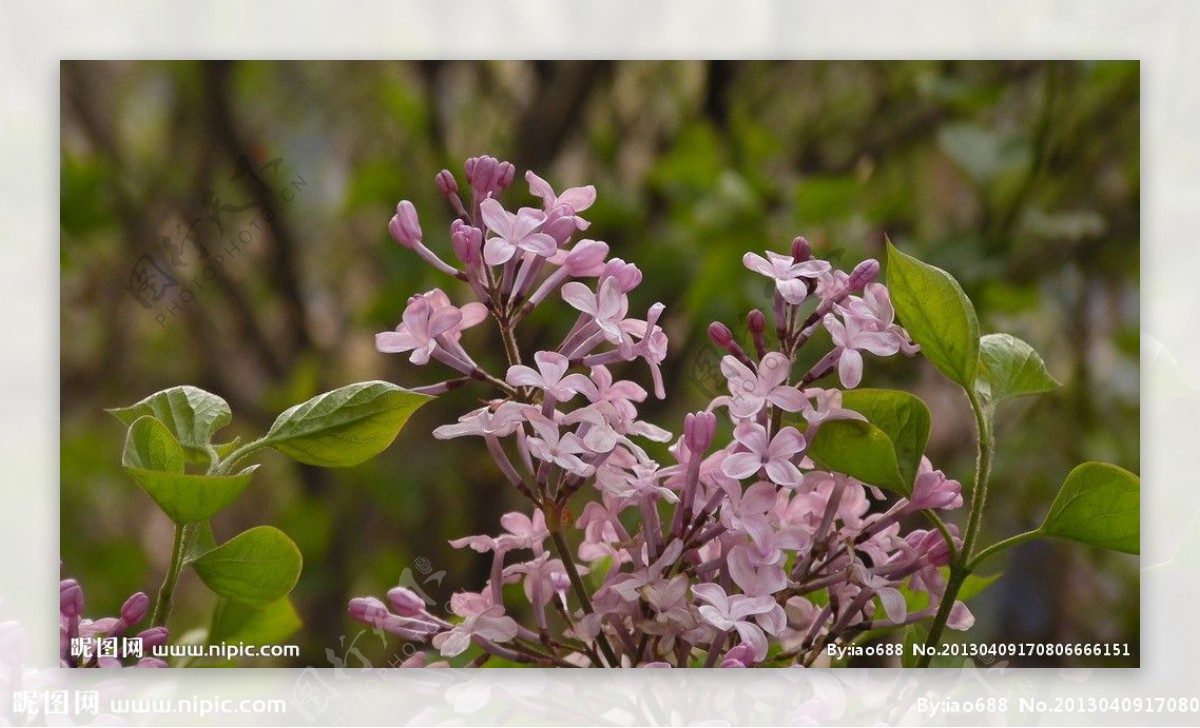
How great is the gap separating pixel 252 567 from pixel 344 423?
0.07 metres

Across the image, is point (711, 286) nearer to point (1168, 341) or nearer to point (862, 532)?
point (1168, 341)

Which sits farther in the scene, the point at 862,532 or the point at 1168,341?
the point at 1168,341

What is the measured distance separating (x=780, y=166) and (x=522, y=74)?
22 cm

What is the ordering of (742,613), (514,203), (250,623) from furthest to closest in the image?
(514,203) → (250,623) → (742,613)

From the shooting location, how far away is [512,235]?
0.47 meters

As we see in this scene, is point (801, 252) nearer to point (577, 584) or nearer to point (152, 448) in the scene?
point (577, 584)

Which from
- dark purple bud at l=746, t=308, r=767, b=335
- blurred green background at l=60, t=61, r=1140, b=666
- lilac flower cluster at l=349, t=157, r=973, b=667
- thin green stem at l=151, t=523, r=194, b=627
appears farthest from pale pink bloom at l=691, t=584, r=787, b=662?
blurred green background at l=60, t=61, r=1140, b=666

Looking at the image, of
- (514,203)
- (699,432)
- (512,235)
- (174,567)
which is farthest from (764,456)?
(514,203)

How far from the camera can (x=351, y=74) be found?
851 millimetres

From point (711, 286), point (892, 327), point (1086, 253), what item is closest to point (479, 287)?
point (892, 327)

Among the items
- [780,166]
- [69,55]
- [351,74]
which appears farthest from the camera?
[780,166]

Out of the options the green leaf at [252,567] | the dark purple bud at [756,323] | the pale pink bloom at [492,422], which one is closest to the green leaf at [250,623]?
the green leaf at [252,567]

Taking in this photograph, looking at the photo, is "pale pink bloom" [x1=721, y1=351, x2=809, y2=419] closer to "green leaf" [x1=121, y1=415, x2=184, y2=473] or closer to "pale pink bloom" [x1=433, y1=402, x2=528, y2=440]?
"pale pink bloom" [x1=433, y1=402, x2=528, y2=440]

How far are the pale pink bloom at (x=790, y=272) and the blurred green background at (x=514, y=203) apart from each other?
0.35m
